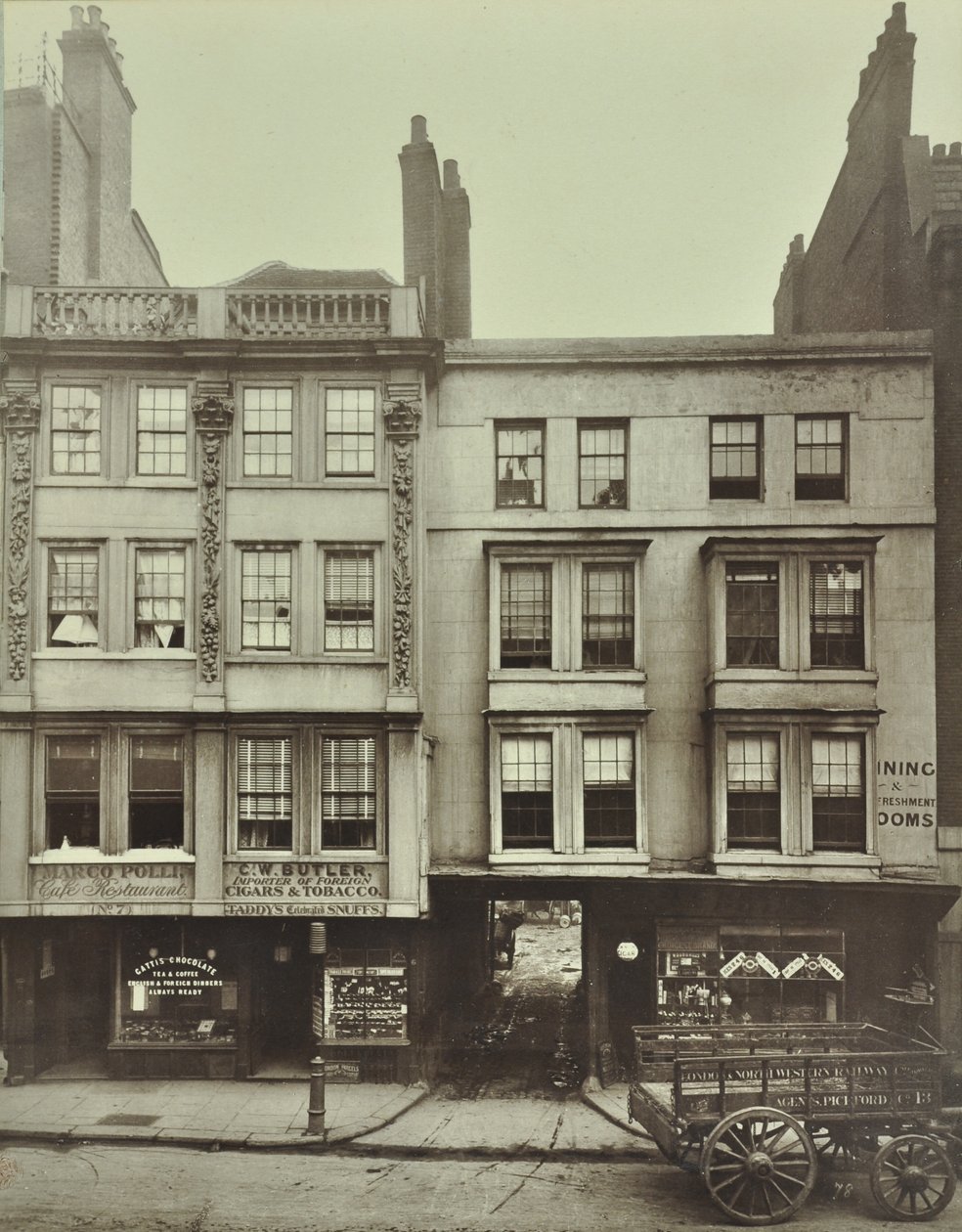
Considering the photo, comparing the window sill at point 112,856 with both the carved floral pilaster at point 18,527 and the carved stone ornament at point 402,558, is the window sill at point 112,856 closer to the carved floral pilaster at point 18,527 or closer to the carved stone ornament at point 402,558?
the carved floral pilaster at point 18,527

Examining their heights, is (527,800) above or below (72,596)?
below

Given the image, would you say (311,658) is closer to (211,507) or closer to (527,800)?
(211,507)

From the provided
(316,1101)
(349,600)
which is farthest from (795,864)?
(349,600)

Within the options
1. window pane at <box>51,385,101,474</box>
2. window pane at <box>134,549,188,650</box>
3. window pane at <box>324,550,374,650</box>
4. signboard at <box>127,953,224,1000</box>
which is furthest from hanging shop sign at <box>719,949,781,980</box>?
window pane at <box>51,385,101,474</box>

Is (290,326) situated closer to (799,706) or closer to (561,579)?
(561,579)

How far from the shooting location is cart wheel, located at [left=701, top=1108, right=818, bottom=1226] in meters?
11.2

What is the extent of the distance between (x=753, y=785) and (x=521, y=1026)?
270 inches

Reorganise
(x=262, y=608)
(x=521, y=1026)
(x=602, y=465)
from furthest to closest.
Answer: (x=521, y=1026), (x=602, y=465), (x=262, y=608)

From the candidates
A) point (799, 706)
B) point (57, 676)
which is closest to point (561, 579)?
point (799, 706)

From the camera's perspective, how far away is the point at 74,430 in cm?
1673

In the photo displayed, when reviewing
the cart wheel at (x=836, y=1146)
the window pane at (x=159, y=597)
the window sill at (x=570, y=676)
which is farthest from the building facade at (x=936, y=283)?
the window pane at (x=159, y=597)

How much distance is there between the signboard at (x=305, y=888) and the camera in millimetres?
16438

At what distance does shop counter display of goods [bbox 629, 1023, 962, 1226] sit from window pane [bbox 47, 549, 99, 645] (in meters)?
11.2

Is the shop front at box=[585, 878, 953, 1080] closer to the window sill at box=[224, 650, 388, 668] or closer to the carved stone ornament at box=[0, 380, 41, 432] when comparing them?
the window sill at box=[224, 650, 388, 668]
